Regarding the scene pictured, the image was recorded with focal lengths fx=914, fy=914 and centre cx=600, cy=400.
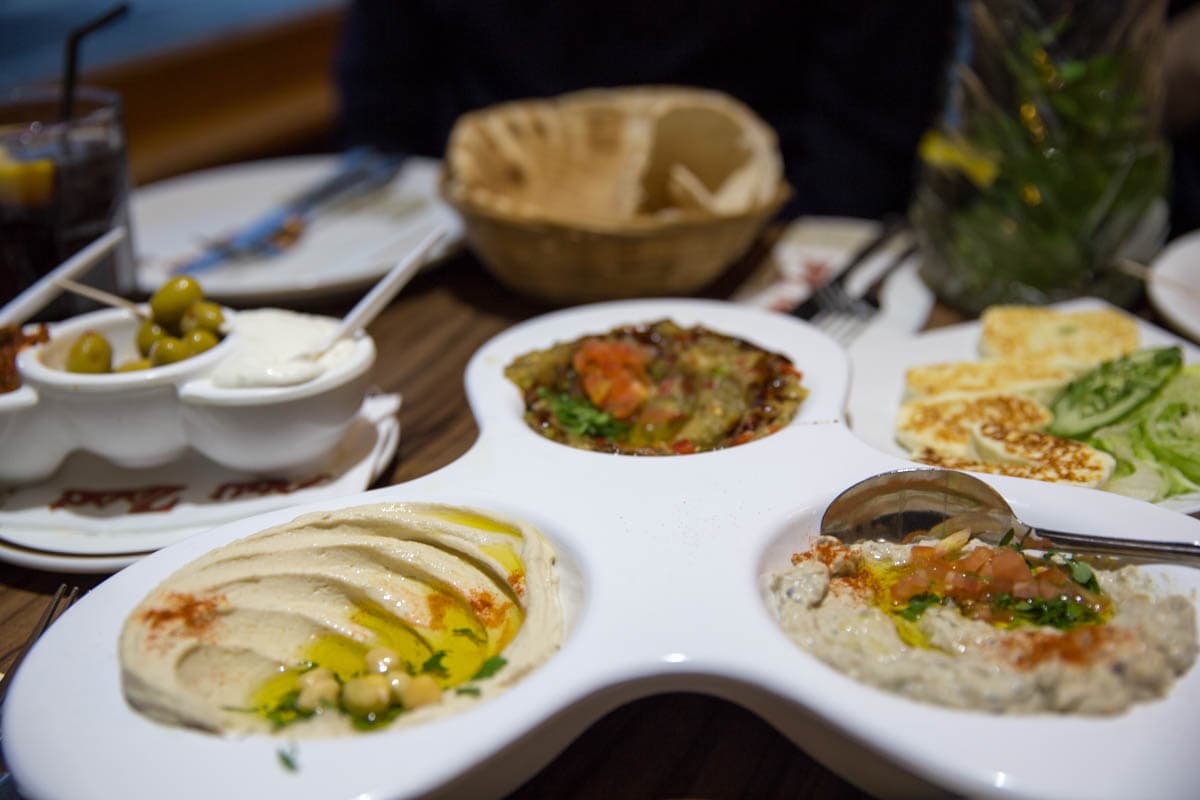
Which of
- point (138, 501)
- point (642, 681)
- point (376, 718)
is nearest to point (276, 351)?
point (138, 501)

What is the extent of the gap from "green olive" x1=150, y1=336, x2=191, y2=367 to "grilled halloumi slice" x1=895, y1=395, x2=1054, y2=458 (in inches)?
54.5

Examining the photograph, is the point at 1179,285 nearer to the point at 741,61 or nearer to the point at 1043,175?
the point at 1043,175

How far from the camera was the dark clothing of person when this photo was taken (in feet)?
12.0

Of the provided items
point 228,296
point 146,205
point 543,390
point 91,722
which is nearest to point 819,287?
point 543,390

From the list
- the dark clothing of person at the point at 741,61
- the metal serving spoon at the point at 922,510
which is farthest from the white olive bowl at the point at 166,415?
the dark clothing of person at the point at 741,61

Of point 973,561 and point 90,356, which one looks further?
point 90,356

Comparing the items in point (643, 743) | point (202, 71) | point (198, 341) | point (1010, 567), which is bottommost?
point (643, 743)

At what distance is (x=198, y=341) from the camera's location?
66.4 inches

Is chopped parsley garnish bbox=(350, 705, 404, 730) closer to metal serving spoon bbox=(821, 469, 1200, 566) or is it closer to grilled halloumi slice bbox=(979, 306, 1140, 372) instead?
metal serving spoon bbox=(821, 469, 1200, 566)

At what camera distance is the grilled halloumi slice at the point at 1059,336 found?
2.08 meters

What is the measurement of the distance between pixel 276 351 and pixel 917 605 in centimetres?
118

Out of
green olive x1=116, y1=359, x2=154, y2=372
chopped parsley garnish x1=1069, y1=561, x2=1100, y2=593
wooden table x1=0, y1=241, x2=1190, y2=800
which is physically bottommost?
wooden table x1=0, y1=241, x2=1190, y2=800

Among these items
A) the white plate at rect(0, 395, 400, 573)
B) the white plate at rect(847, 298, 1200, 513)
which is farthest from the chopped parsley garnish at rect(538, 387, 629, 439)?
the white plate at rect(847, 298, 1200, 513)

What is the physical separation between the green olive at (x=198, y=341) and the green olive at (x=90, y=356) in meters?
0.15
